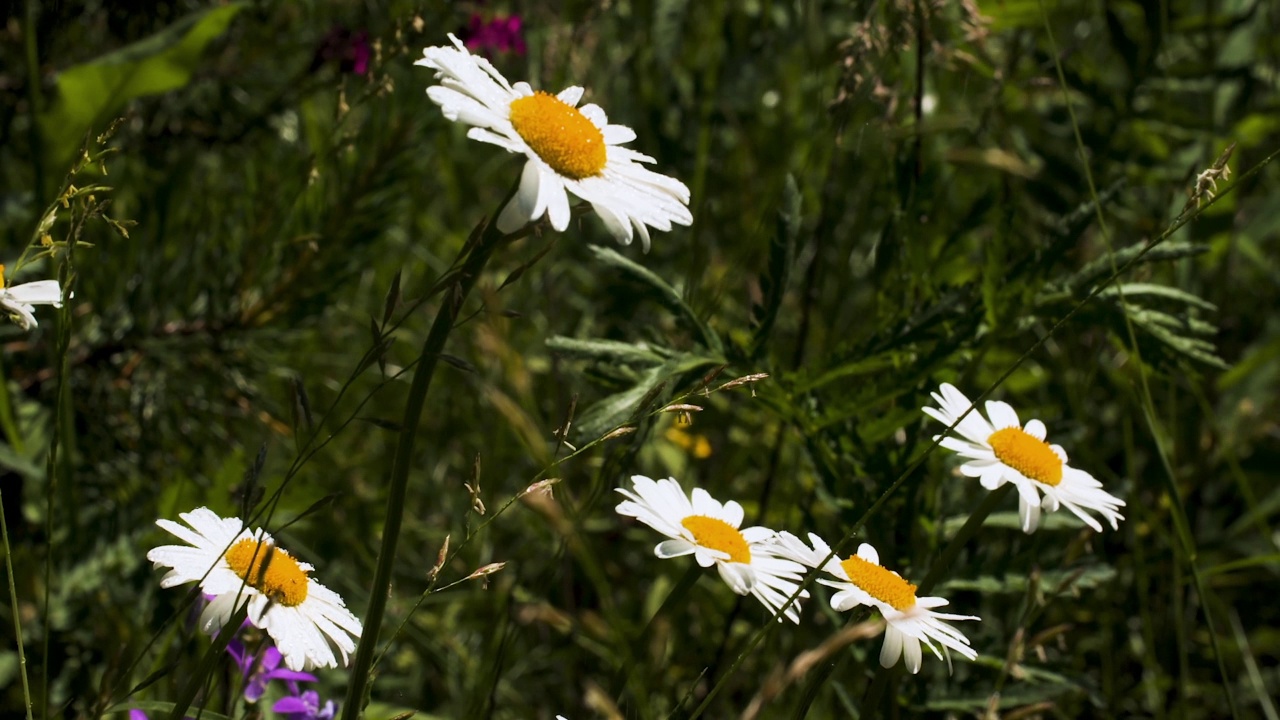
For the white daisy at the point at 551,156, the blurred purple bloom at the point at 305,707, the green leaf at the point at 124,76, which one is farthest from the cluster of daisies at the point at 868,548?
the green leaf at the point at 124,76

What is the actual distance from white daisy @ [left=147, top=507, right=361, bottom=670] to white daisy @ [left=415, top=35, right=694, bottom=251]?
14.0 inches

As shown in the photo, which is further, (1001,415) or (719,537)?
(1001,415)

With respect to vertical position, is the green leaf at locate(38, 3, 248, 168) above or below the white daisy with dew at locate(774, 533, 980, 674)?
above

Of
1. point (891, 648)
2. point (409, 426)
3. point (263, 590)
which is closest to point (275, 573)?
point (263, 590)

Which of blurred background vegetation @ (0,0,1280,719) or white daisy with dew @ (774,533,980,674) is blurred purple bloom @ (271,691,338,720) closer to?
blurred background vegetation @ (0,0,1280,719)

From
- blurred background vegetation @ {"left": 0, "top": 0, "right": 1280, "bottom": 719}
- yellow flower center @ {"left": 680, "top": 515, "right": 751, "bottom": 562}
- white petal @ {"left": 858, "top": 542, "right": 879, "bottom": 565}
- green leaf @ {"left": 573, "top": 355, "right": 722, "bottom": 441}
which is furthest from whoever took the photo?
blurred background vegetation @ {"left": 0, "top": 0, "right": 1280, "bottom": 719}

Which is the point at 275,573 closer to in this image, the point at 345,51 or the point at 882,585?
the point at 882,585

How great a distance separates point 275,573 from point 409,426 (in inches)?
8.9

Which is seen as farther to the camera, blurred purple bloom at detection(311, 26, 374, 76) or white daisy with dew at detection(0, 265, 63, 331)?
blurred purple bloom at detection(311, 26, 374, 76)

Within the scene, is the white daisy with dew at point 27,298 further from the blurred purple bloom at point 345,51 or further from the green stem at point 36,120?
the blurred purple bloom at point 345,51

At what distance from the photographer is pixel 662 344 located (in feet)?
5.47

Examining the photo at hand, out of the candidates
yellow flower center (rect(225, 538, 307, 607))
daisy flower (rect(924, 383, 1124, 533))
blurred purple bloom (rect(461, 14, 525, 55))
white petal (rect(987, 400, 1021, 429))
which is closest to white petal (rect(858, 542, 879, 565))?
daisy flower (rect(924, 383, 1124, 533))

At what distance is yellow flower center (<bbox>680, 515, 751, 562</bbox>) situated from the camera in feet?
3.85

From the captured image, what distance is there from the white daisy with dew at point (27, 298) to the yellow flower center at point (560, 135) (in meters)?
0.41
